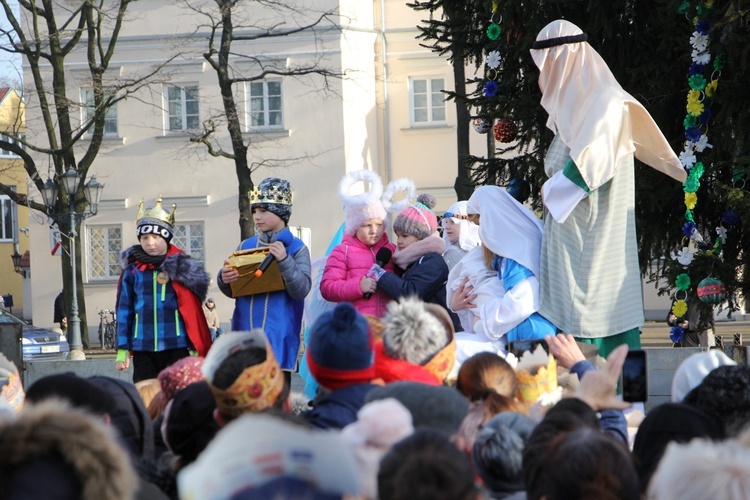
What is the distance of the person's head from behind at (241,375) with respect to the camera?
349 centimetres

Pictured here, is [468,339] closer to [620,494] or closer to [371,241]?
[371,241]

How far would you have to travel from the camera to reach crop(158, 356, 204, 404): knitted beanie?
4129mm

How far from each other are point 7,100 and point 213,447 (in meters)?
50.2

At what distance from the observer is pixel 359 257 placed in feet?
23.7

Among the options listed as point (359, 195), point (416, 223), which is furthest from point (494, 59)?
point (416, 223)

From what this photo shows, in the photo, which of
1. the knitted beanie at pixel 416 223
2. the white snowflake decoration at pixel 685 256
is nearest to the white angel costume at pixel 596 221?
the knitted beanie at pixel 416 223

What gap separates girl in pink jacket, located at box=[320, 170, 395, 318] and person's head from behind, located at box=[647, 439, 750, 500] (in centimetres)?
470

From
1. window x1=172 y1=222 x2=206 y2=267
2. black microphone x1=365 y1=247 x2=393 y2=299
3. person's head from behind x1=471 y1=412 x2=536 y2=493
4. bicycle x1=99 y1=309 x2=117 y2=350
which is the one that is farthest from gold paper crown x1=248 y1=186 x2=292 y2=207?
window x1=172 y1=222 x2=206 y2=267

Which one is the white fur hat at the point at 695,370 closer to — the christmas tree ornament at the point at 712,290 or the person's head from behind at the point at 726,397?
the person's head from behind at the point at 726,397

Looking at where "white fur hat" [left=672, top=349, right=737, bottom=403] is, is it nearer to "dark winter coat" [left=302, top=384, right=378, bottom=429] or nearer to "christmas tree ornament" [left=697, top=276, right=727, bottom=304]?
"dark winter coat" [left=302, top=384, right=378, bottom=429]

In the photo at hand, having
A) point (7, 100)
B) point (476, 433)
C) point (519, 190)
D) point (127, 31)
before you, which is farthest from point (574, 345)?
point (7, 100)

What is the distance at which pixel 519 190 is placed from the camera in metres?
8.27

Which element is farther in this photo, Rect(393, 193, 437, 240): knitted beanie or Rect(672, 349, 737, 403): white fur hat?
Rect(393, 193, 437, 240): knitted beanie

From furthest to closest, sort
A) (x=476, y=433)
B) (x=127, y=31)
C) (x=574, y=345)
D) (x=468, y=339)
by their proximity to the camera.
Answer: (x=127, y=31)
(x=468, y=339)
(x=574, y=345)
(x=476, y=433)
